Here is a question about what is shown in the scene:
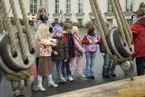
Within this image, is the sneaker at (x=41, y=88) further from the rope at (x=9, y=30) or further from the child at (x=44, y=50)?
the rope at (x=9, y=30)

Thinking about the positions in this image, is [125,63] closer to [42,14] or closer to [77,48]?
[42,14]

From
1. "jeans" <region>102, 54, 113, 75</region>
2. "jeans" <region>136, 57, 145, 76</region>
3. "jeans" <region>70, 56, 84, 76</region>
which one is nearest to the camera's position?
"jeans" <region>136, 57, 145, 76</region>

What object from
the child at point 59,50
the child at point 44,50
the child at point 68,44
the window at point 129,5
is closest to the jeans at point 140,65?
the child at point 44,50

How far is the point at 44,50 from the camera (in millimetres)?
7270

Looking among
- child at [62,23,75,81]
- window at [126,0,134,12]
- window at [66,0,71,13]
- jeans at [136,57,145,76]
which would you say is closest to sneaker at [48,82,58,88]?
child at [62,23,75,81]

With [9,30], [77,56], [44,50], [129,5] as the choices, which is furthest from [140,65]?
[129,5]

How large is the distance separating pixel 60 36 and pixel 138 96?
392 centimetres

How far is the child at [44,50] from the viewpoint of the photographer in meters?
7.11

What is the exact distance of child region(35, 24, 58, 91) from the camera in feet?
23.3

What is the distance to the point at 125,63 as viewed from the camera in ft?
13.2

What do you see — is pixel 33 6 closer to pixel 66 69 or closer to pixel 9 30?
pixel 66 69

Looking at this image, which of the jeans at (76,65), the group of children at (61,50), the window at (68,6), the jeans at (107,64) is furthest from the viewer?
the window at (68,6)

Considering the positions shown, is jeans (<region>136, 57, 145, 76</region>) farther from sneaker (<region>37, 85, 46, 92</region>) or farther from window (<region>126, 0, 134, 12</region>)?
window (<region>126, 0, 134, 12</region>)

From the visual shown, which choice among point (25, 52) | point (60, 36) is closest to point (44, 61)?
point (60, 36)
